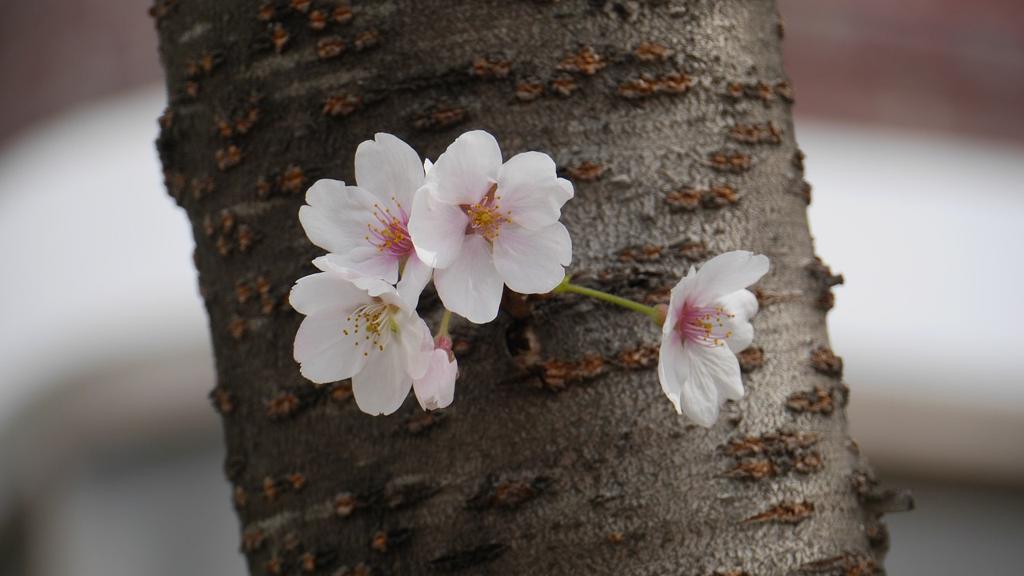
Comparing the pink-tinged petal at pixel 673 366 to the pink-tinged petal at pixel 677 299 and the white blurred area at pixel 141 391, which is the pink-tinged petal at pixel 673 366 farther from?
the white blurred area at pixel 141 391

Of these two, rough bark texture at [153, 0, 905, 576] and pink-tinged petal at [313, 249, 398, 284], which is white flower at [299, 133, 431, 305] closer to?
pink-tinged petal at [313, 249, 398, 284]

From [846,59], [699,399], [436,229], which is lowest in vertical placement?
[699,399]

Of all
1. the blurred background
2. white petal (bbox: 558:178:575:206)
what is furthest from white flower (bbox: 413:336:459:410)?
the blurred background

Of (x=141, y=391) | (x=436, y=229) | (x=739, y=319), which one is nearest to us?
(x=436, y=229)

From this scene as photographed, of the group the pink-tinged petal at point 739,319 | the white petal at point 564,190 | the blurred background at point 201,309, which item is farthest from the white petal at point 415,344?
the blurred background at point 201,309

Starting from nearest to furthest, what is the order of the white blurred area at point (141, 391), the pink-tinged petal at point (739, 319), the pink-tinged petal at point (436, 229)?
Answer: the pink-tinged petal at point (436, 229) < the pink-tinged petal at point (739, 319) < the white blurred area at point (141, 391)

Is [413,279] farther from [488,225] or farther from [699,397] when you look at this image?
[699,397]

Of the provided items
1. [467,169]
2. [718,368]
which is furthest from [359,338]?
[718,368]
